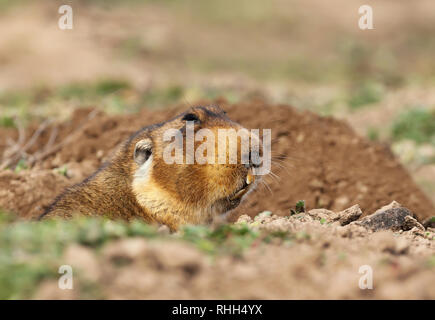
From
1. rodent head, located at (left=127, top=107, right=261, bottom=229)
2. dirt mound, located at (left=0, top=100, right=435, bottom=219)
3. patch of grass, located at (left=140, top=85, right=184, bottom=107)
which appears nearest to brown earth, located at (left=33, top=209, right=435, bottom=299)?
rodent head, located at (left=127, top=107, right=261, bottom=229)

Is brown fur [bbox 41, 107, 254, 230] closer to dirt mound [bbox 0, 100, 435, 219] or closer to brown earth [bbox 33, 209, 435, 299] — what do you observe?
brown earth [bbox 33, 209, 435, 299]

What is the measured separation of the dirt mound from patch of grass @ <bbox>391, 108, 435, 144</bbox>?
3157 mm

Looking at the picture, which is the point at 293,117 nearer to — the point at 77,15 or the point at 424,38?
the point at 77,15

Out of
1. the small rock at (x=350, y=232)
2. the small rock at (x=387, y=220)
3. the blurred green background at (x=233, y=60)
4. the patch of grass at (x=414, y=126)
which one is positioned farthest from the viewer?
the blurred green background at (x=233, y=60)

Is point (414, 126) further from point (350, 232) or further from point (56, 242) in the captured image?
point (56, 242)

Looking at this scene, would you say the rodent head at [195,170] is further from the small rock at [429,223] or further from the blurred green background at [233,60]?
the blurred green background at [233,60]

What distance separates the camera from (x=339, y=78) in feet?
61.0

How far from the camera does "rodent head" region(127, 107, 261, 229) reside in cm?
452

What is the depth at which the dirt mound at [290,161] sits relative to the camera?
6.35m

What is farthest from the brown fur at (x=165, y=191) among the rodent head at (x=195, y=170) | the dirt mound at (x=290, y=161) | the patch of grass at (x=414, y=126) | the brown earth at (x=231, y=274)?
the patch of grass at (x=414, y=126)

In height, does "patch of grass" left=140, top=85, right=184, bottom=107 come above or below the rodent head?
above

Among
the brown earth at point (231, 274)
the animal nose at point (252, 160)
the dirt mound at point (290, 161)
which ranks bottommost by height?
the brown earth at point (231, 274)

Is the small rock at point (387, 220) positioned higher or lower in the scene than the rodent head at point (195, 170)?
lower

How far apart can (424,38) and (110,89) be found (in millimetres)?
15468
